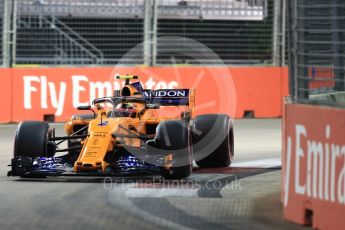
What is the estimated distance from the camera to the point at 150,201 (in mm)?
10531

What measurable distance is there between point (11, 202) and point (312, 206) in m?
3.42

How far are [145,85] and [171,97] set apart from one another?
8.41m

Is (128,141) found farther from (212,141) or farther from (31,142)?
(212,141)

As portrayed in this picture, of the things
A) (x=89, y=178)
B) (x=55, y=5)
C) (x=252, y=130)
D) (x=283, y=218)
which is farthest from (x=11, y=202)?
(x=55, y=5)

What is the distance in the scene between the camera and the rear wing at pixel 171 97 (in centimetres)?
1377

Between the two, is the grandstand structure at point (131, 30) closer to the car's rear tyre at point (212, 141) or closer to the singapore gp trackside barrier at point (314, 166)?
the car's rear tyre at point (212, 141)

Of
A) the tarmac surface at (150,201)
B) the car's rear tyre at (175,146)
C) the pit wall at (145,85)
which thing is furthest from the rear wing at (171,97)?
the pit wall at (145,85)

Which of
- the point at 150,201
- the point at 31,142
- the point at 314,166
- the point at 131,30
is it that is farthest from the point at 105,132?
the point at 131,30

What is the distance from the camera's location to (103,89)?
72.1ft

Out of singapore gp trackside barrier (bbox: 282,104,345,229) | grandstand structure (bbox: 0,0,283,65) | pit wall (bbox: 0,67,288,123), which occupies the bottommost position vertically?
singapore gp trackside barrier (bbox: 282,104,345,229)

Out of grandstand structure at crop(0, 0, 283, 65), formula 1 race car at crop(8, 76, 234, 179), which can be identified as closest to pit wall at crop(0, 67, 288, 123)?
grandstand structure at crop(0, 0, 283, 65)

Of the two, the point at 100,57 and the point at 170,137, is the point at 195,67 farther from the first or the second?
the point at 170,137

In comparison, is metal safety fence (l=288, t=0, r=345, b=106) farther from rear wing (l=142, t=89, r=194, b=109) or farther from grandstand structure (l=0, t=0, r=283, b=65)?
grandstand structure (l=0, t=0, r=283, b=65)

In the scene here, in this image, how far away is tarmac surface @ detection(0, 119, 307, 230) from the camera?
29.9ft
